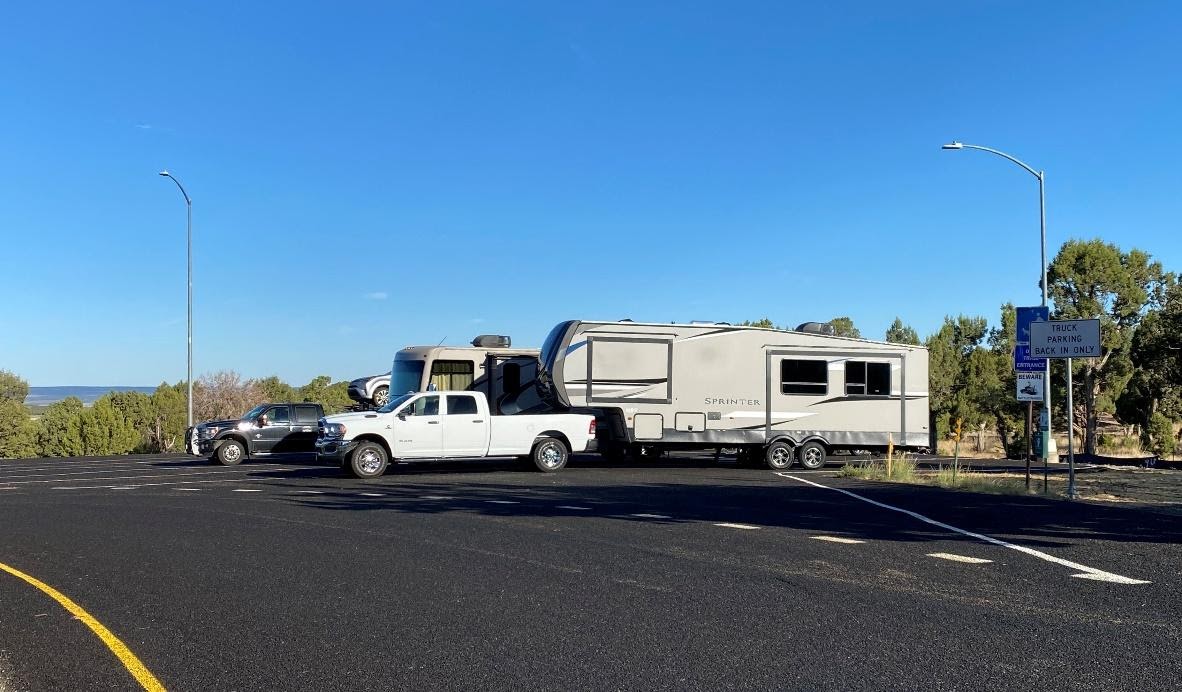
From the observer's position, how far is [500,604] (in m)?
7.27

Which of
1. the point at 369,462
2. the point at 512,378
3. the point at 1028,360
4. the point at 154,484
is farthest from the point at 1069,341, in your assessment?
the point at 154,484

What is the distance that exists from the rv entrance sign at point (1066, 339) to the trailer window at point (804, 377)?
6.43 m

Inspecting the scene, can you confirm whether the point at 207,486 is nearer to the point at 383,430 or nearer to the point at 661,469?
the point at 383,430

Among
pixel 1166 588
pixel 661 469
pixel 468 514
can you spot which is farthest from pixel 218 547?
pixel 661 469

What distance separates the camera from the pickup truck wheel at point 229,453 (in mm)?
24672

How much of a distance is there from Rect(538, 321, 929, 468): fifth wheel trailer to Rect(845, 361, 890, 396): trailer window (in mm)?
24

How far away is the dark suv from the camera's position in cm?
2465

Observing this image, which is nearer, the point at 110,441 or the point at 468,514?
the point at 468,514

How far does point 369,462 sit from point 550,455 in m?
3.97

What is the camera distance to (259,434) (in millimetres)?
24938

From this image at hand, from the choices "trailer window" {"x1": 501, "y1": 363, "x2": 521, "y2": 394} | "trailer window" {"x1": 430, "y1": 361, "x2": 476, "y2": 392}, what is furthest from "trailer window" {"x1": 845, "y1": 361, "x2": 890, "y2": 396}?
"trailer window" {"x1": 430, "y1": 361, "x2": 476, "y2": 392}

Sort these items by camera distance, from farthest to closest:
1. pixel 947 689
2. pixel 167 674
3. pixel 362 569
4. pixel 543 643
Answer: pixel 362 569, pixel 543 643, pixel 167 674, pixel 947 689

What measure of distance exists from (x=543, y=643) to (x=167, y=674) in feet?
7.44

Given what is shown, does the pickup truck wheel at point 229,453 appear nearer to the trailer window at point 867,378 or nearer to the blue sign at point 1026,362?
the trailer window at point 867,378
